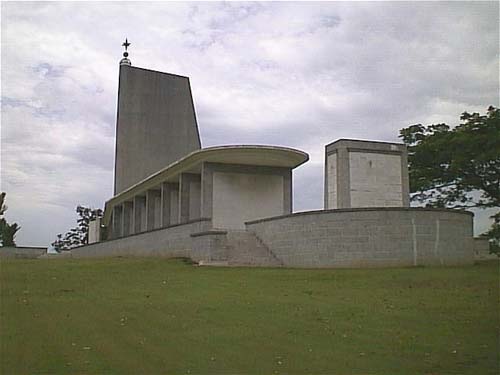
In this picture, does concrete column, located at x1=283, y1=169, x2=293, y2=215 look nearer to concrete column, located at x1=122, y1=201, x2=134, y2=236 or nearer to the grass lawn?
the grass lawn

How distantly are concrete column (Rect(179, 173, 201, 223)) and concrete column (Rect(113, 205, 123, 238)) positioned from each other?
13.7 metres

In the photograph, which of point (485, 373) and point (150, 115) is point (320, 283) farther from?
point (150, 115)

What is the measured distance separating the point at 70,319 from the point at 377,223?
10.6 metres

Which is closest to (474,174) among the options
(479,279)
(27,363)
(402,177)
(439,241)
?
(402,177)

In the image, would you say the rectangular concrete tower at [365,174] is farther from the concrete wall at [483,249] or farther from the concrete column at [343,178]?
the concrete wall at [483,249]

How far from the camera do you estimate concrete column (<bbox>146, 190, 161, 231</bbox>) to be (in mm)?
35062

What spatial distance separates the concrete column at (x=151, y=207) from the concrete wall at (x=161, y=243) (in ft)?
8.67

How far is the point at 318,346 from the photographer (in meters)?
7.89

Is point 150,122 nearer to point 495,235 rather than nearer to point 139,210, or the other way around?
point 139,210

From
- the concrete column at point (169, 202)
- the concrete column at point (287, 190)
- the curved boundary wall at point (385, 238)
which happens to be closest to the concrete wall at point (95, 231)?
the concrete column at point (169, 202)

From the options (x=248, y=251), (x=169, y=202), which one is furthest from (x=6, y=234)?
(x=248, y=251)

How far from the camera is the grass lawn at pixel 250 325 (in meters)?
7.04

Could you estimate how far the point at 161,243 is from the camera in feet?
82.3

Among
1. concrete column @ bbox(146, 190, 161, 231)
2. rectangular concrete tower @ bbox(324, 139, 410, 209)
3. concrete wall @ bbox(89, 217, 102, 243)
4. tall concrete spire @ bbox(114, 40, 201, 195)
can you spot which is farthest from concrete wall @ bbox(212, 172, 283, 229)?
concrete wall @ bbox(89, 217, 102, 243)
